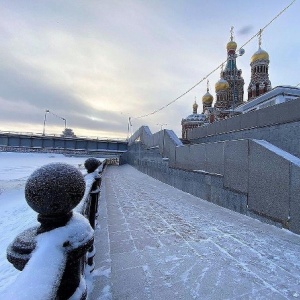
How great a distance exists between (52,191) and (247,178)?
584 centimetres

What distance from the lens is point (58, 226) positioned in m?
1.46

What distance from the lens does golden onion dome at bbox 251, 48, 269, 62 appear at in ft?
137

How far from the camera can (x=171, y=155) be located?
41.1 ft

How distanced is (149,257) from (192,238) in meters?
1.17

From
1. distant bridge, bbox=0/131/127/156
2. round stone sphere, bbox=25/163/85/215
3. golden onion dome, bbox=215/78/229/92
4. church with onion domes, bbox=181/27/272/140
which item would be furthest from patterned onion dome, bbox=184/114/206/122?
round stone sphere, bbox=25/163/85/215

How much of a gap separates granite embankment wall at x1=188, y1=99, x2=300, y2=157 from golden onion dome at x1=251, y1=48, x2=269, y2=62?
3557cm

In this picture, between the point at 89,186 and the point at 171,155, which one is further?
the point at 171,155

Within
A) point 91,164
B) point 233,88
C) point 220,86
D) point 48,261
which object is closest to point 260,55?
point 220,86

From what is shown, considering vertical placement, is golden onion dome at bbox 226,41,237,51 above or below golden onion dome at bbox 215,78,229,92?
above

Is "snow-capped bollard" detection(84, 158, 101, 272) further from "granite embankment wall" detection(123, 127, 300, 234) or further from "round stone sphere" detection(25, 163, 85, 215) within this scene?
"granite embankment wall" detection(123, 127, 300, 234)

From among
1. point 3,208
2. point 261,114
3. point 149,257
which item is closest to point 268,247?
point 149,257

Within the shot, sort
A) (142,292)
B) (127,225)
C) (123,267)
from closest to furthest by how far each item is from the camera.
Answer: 1. (142,292)
2. (123,267)
3. (127,225)

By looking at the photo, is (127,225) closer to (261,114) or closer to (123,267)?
(123,267)

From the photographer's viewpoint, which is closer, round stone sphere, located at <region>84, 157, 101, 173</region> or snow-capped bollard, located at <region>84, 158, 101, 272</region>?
snow-capped bollard, located at <region>84, 158, 101, 272</region>
